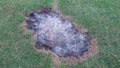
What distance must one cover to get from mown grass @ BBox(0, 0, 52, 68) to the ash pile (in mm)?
256

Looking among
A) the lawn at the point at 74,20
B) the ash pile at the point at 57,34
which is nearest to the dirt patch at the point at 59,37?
the ash pile at the point at 57,34

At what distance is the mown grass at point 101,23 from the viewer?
6.49 m

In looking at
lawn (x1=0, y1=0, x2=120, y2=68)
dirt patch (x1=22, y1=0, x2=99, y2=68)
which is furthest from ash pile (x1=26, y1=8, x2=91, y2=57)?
lawn (x1=0, y1=0, x2=120, y2=68)

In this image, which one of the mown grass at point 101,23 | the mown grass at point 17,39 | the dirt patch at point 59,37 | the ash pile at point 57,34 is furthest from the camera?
the ash pile at point 57,34

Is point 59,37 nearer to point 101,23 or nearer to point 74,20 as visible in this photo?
point 74,20

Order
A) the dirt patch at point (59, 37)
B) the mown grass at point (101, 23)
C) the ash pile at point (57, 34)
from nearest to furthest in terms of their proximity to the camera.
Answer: the mown grass at point (101, 23) → the dirt patch at point (59, 37) → the ash pile at point (57, 34)

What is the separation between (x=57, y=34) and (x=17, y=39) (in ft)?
3.88

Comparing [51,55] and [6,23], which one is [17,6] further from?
[51,55]

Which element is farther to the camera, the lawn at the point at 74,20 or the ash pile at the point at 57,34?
the ash pile at the point at 57,34

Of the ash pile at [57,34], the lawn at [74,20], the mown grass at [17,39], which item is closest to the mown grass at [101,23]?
the lawn at [74,20]

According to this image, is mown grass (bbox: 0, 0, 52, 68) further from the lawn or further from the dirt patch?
the dirt patch

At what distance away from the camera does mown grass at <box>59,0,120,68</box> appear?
21.3ft

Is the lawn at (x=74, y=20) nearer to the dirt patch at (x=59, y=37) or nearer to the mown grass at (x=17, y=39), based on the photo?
the mown grass at (x=17, y=39)

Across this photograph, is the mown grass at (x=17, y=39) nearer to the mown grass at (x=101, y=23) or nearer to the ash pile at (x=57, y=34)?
the ash pile at (x=57, y=34)
